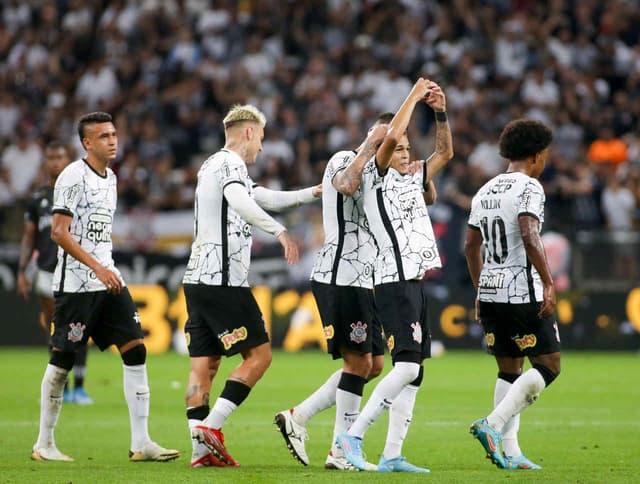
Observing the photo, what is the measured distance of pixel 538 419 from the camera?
12211 mm

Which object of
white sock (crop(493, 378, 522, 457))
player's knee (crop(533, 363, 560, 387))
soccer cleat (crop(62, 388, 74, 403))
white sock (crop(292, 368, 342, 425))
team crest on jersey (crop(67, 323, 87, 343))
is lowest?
white sock (crop(493, 378, 522, 457))

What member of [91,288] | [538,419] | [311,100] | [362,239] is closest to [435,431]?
[538,419]

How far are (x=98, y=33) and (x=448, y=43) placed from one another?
7.31m

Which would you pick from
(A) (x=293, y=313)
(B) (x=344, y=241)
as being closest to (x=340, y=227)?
(B) (x=344, y=241)

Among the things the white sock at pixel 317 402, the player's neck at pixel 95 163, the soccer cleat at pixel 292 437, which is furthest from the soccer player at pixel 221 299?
the player's neck at pixel 95 163

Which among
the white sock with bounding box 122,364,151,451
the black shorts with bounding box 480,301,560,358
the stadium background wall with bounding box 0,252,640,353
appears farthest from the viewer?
the stadium background wall with bounding box 0,252,640,353

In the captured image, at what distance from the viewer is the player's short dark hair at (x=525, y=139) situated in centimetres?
911

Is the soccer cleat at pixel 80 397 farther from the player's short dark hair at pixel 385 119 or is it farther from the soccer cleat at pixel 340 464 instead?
the player's short dark hair at pixel 385 119

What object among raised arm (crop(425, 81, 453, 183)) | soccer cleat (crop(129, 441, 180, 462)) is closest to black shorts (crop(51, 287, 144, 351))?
soccer cleat (crop(129, 441, 180, 462))

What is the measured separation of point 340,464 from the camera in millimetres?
8711

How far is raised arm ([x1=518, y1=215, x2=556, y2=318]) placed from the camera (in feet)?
28.6

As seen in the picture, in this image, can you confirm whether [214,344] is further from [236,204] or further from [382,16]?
[382,16]

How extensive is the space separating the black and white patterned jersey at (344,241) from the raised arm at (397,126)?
1.35 ft

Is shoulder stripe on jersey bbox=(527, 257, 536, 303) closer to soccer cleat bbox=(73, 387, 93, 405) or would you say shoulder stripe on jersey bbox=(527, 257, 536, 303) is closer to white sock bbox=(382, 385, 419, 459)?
white sock bbox=(382, 385, 419, 459)
